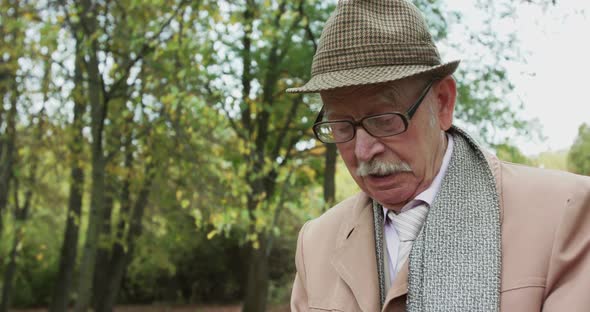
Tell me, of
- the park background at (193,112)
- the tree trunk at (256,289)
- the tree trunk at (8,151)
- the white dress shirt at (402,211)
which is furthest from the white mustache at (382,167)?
the tree trunk at (256,289)

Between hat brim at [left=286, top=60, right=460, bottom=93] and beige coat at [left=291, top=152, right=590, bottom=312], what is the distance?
0.35 m

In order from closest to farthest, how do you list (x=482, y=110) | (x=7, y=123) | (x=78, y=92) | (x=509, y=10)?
(x=509, y=10)
(x=482, y=110)
(x=78, y=92)
(x=7, y=123)

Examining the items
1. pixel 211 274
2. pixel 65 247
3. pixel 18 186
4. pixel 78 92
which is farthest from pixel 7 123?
pixel 211 274

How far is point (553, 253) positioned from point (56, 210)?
46.6ft

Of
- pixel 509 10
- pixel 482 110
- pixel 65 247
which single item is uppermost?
pixel 509 10

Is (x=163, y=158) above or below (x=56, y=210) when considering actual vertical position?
above

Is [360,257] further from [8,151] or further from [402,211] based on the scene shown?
[8,151]

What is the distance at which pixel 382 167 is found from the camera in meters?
2.02

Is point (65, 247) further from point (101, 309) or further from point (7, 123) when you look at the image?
point (7, 123)

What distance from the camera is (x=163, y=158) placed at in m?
9.34

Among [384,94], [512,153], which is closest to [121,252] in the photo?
[512,153]

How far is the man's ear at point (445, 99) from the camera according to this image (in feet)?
6.88

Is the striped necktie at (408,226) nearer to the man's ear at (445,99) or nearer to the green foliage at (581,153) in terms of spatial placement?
the man's ear at (445,99)

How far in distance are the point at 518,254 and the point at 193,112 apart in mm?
5910
